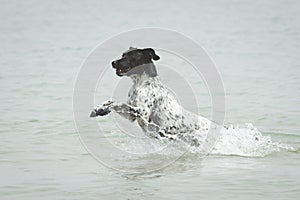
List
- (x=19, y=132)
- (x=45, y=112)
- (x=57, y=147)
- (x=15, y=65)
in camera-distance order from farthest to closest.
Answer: (x=15, y=65) → (x=45, y=112) → (x=19, y=132) → (x=57, y=147)

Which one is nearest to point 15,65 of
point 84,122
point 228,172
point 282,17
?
point 84,122

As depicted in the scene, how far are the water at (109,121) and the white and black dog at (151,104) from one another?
1.05ft

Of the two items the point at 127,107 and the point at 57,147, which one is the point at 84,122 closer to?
the point at 57,147

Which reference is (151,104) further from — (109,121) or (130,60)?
(109,121)

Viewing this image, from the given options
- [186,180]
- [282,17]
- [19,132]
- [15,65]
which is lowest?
[186,180]

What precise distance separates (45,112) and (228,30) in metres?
Answer: 14.8

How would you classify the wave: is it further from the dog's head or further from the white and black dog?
the dog's head

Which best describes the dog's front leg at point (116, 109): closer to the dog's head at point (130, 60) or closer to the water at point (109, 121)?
the dog's head at point (130, 60)

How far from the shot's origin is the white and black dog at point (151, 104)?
902 centimetres

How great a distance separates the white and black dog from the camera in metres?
9.02

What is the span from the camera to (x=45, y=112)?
1191cm

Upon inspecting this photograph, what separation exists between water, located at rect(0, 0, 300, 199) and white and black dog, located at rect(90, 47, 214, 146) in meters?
0.32

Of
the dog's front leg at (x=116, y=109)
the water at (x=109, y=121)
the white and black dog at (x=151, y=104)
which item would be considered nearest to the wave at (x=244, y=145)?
the water at (x=109, y=121)

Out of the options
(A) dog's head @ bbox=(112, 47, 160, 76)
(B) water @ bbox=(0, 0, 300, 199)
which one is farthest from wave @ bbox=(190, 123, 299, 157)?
(A) dog's head @ bbox=(112, 47, 160, 76)
